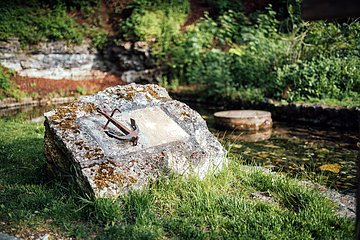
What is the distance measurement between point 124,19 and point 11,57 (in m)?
4.86

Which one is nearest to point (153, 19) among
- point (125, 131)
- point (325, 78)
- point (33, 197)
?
point (325, 78)

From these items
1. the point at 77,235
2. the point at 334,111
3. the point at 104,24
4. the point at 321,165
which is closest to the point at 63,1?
the point at 104,24

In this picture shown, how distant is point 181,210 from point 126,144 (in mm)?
941

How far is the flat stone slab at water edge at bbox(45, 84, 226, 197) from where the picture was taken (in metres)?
3.71

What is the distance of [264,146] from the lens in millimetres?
7094

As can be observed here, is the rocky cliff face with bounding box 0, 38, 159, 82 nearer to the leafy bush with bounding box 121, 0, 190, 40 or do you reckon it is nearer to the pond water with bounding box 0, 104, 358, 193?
the leafy bush with bounding box 121, 0, 190, 40

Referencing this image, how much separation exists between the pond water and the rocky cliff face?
533 cm

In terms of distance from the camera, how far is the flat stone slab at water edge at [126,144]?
12.2 ft

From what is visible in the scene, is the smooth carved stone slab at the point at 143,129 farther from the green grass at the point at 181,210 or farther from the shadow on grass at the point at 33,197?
the shadow on grass at the point at 33,197

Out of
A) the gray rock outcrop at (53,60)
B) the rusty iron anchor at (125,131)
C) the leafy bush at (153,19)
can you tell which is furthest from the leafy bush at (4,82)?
the rusty iron anchor at (125,131)

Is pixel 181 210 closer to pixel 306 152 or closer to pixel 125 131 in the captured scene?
pixel 125 131

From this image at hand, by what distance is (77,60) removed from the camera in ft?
48.2

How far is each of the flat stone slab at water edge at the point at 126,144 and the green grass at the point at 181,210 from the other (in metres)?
0.17

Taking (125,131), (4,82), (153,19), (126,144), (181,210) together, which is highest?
(153,19)
